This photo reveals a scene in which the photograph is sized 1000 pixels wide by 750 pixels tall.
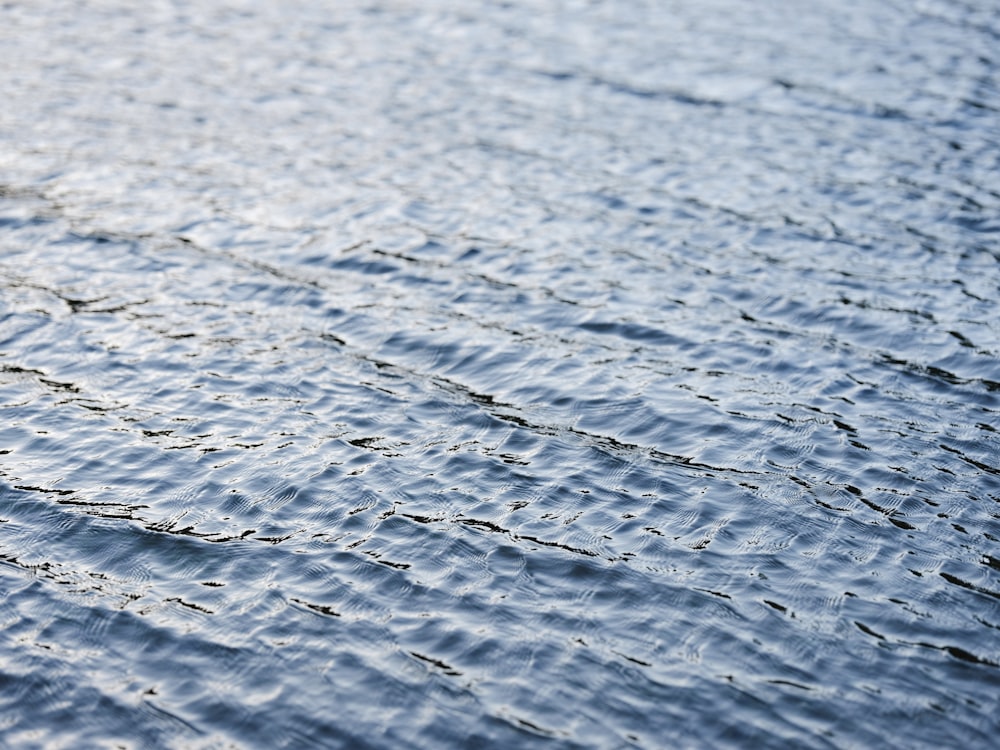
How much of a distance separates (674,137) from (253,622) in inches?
663

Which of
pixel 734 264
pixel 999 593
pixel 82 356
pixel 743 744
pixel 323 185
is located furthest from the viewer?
pixel 323 185

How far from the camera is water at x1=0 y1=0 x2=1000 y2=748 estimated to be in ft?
32.9

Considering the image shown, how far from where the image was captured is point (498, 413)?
14.4m

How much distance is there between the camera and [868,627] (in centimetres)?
1065

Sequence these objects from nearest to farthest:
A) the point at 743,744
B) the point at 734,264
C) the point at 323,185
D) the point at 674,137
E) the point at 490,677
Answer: the point at 743,744, the point at 490,677, the point at 734,264, the point at 323,185, the point at 674,137

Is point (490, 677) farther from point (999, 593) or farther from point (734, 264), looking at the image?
point (734, 264)

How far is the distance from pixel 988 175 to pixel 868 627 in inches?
574

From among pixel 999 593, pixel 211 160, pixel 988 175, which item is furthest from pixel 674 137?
pixel 999 593

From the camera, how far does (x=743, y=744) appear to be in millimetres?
9375

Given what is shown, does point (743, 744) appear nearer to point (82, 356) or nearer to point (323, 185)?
point (82, 356)

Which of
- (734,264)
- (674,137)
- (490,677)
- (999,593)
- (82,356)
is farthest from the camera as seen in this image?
(674,137)

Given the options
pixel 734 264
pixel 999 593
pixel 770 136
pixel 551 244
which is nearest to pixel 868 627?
pixel 999 593

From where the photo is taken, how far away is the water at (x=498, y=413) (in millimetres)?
10039

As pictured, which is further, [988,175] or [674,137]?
[674,137]
